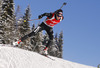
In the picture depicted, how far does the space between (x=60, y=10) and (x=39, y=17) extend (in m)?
1.32

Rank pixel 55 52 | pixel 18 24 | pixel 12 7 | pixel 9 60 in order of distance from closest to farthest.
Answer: pixel 9 60, pixel 12 7, pixel 18 24, pixel 55 52

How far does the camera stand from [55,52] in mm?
49250

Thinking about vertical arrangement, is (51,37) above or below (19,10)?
below

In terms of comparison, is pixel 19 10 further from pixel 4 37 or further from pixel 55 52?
pixel 55 52

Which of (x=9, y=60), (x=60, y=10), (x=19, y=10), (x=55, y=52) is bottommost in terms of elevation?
(x=55, y=52)

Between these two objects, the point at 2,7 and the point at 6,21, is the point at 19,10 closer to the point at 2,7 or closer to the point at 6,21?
the point at 2,7

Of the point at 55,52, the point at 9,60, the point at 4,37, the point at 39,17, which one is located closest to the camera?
the point at 9,60

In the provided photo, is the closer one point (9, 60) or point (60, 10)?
point (9, 60)

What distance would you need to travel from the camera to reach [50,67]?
5.62 meters

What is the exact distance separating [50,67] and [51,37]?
2.50 metres

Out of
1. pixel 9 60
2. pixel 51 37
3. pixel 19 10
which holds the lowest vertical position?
pixel 9 60

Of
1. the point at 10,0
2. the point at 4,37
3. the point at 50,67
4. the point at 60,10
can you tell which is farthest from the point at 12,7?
the point at 50,67

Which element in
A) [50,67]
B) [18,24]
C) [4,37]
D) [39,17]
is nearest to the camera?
[50,67]

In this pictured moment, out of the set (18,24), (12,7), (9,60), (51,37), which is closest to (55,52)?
(18,24)
